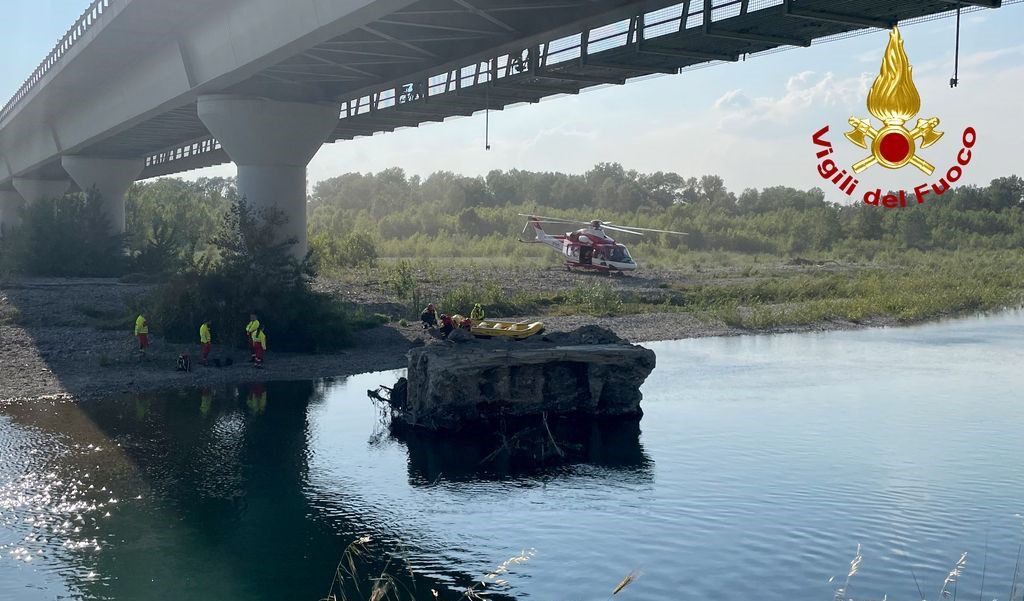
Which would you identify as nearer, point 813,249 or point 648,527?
point 648,527

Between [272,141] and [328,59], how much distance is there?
20.9 ft

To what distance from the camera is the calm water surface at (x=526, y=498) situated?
14.4 m

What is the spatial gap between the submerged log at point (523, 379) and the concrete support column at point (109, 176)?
44410 millimetres

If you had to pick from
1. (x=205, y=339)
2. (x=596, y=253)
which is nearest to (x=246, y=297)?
(x=205, y=339)

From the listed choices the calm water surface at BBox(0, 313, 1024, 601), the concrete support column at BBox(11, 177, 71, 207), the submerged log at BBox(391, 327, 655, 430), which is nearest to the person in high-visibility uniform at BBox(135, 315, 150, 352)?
the calm water surface at BBox(0, 313, 1024, 601)

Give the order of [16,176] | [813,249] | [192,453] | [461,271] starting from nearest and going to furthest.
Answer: [192,453]
[461,271]
[16,176]
[813,249]

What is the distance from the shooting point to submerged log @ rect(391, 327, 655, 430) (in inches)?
917

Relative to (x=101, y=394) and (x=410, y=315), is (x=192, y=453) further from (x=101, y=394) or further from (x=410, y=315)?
(x=410, y=315)

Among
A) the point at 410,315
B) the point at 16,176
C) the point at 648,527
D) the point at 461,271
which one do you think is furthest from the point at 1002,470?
the point at 16,176

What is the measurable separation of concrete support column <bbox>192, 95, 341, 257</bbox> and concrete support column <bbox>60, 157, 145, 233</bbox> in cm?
2788

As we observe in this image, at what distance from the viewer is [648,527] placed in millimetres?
16375

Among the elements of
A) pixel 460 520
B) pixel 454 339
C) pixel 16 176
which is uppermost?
pixel 16 176

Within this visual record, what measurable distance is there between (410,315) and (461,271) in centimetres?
2175

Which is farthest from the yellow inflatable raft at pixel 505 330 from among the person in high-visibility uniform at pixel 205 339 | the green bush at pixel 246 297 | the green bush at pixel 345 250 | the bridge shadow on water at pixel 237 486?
the green bush at pixel 345 250
